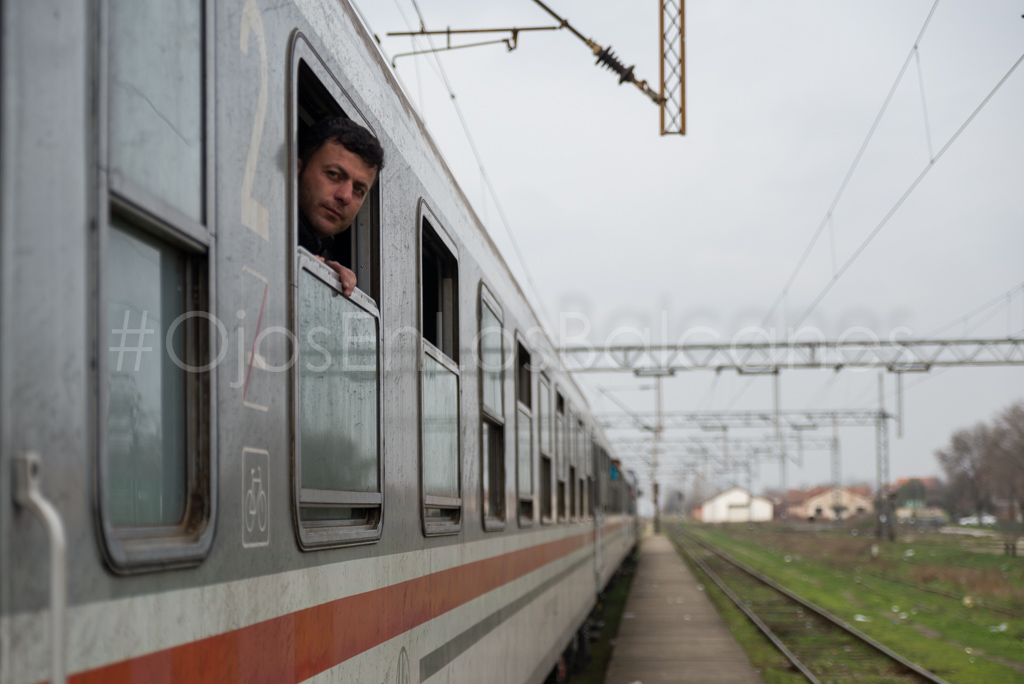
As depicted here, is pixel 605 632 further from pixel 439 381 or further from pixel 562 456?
pixel 439 381

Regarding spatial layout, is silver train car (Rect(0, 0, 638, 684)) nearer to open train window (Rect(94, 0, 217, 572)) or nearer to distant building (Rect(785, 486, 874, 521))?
open train window (Rect(94, 0, 217, 572))

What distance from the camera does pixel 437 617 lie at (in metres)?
4.07

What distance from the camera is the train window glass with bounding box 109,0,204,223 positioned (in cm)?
175

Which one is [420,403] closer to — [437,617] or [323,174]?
[437,617]

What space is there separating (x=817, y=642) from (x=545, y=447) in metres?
8.20

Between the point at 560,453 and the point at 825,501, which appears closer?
the point at 560,453

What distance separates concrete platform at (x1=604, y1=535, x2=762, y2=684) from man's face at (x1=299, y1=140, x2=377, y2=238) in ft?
32.2

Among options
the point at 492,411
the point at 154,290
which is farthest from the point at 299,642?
the point at 492,411

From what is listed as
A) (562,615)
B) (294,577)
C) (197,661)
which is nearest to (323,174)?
(294,577)

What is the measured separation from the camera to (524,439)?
7.04 m

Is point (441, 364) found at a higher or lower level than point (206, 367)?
higher

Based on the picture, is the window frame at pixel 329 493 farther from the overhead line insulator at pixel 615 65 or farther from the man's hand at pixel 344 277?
the overhead line insulator at pixel 615 65

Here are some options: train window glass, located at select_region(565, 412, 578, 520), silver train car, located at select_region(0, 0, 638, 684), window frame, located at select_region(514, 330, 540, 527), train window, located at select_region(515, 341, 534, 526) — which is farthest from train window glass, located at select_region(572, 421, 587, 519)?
silver train car, located at select_region(0, 0, 638, 684)

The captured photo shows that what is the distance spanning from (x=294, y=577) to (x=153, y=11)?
4.41 feet
